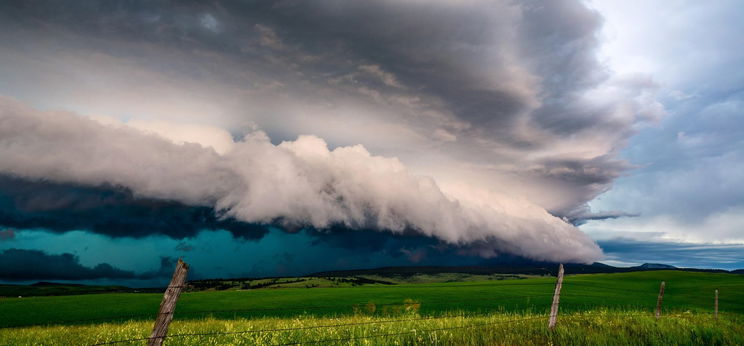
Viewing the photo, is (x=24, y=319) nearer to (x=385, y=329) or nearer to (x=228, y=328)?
(x=228, y=328)

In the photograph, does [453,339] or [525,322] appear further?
[525,322]

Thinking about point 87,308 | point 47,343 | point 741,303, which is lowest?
point 87,308

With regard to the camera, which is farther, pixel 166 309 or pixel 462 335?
pixel 462 335

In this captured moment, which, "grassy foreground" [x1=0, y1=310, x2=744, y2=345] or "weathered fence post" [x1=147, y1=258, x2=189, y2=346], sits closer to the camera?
"weathered fence post" [x1=147, y1=258, x2=189, y2=346]

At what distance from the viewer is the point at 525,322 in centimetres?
1478

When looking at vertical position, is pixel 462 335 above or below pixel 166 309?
below

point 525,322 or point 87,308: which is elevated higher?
point 525,322

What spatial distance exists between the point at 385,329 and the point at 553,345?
512 centimetres

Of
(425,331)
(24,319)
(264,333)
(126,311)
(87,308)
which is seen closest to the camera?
(425,331)

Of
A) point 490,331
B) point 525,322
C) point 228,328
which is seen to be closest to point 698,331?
point 525,322

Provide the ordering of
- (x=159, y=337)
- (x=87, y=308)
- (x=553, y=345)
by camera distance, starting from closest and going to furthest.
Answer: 1. (x=159, y=337)
2. (x=553, y=345)
3. (x=87, y=308)

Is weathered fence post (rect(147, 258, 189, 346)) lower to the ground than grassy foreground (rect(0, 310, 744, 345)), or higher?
higher

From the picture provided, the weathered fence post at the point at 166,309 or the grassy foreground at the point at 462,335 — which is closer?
the weathered fence post at the point at 166,309

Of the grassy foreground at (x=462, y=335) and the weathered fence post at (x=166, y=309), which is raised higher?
the weathered fence post at (x=166, y=309)
